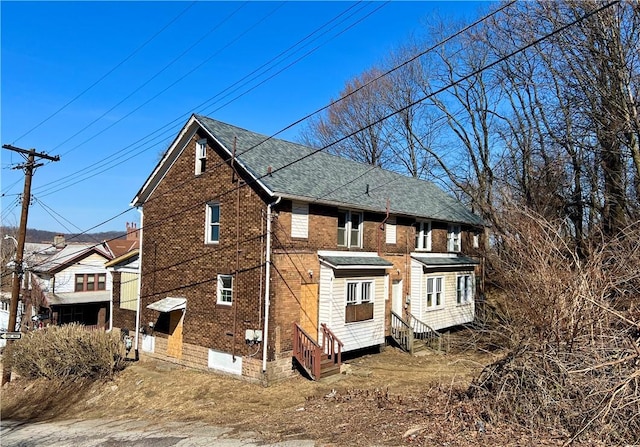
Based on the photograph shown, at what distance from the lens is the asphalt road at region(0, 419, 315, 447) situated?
9492 mm

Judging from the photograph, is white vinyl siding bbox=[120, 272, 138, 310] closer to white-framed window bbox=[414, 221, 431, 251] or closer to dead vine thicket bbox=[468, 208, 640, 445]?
white-framed window bbox=[414, 221, 431, 251]

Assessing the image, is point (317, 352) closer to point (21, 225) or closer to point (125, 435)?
point (125, 435)

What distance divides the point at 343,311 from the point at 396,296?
4728 millimetres

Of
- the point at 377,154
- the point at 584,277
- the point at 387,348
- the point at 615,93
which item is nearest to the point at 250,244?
the point at 387,348

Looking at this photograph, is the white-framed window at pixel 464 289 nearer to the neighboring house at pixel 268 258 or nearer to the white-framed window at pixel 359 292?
the neighboring house at pixel 268 258

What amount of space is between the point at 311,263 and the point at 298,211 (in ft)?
6.32

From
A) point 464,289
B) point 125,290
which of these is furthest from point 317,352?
point 464,289

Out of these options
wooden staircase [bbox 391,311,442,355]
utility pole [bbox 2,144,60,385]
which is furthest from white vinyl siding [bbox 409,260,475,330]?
utility pole [bbox 2,144,60,385]

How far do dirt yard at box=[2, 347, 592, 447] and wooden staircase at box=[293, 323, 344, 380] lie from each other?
1.24 feet

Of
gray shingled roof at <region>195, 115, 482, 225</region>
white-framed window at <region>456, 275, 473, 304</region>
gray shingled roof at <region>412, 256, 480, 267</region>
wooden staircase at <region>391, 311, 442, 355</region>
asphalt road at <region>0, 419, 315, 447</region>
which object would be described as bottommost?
asphalt road at <region>0, 419, 315, 447</region>

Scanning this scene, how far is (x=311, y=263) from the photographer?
16.3m

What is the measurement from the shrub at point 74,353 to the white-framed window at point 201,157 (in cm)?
760

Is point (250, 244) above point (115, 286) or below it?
above

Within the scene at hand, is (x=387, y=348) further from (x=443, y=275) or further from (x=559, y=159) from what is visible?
(x=559, y=159)
